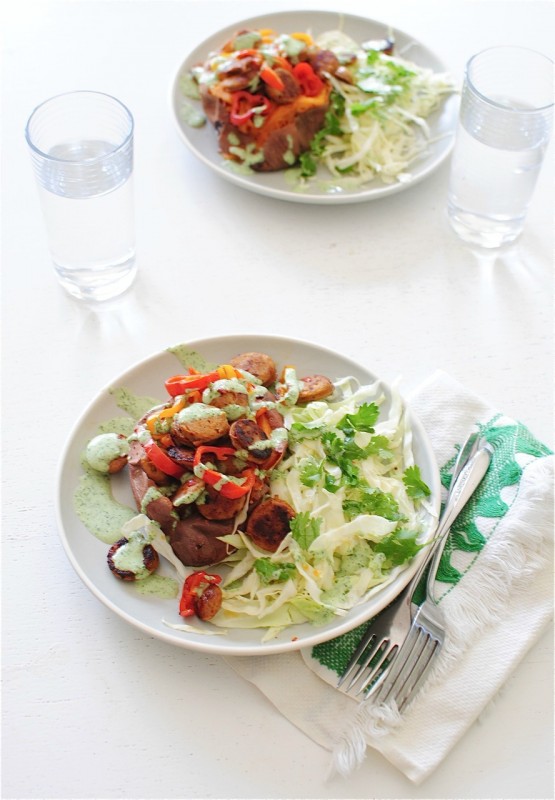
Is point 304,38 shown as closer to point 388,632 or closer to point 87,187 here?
point 87,187

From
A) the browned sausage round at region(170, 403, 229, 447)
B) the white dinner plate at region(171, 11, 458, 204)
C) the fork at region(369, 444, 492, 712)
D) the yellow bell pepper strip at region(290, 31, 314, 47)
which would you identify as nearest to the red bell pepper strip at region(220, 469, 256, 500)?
the browned sausage round at region(170, 403, 229, 447)

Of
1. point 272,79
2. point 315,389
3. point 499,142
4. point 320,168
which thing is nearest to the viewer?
point 315,389

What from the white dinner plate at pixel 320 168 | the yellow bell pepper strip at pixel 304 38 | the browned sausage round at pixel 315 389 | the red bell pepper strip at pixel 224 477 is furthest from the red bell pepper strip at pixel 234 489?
the yellow bell pepper strip at pixel 304 38

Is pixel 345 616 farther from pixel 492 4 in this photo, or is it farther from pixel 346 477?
pixel 492 4

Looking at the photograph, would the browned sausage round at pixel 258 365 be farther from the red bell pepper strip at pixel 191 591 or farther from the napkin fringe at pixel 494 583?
the napkin fringe at pixel 494 583

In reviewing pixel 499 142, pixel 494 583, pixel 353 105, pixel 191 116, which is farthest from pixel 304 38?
pixel 494 583

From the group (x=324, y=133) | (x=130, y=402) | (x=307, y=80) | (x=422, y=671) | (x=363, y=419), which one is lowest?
(x=422, y=671)

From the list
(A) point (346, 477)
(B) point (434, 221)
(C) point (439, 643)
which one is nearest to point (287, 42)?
(B) point (434, 221)

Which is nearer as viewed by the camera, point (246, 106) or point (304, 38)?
point (246, 106)
